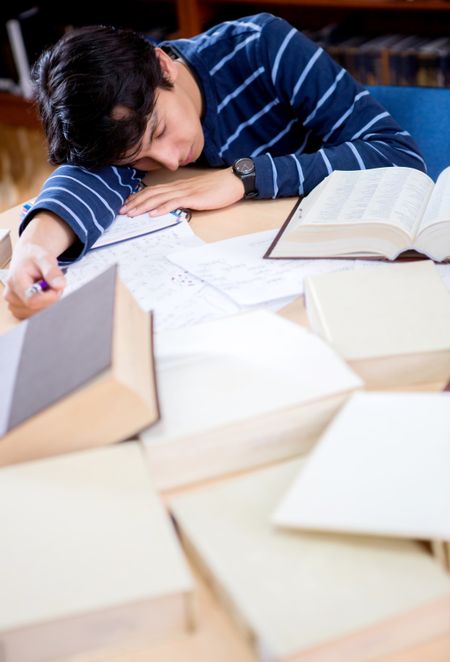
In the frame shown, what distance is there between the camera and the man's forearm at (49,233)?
118 centimetres

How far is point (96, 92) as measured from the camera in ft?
3.93

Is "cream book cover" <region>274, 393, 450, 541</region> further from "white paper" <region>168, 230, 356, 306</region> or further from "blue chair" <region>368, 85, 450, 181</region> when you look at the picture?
"blue chair" <region>368, 85, 450, 181</region>

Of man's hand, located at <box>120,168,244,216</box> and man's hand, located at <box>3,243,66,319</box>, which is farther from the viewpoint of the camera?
man's hand, located at <box>120,168,244,216</box>

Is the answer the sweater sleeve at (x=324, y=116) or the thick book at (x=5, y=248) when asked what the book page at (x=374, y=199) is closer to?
the sweater sleeve at (x=324, y=116)

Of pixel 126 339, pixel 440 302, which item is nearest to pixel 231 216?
pixel 440 302

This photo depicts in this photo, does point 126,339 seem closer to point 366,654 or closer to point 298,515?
point 298,515

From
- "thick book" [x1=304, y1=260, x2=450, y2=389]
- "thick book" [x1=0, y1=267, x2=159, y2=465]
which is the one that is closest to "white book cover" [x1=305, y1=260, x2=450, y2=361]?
"thick book" [x1=304, y1=260, x2=450, y2=389]

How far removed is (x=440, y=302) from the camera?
2.92ft

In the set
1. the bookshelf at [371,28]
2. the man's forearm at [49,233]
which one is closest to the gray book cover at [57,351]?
the man's forearm at [49,233]

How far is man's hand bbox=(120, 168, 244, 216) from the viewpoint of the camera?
4.26 feet

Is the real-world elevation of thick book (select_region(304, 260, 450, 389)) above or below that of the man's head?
below

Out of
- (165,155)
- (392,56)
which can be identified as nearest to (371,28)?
(392,56)

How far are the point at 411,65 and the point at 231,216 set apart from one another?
187 cm

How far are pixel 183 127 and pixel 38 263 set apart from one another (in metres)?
0.42
